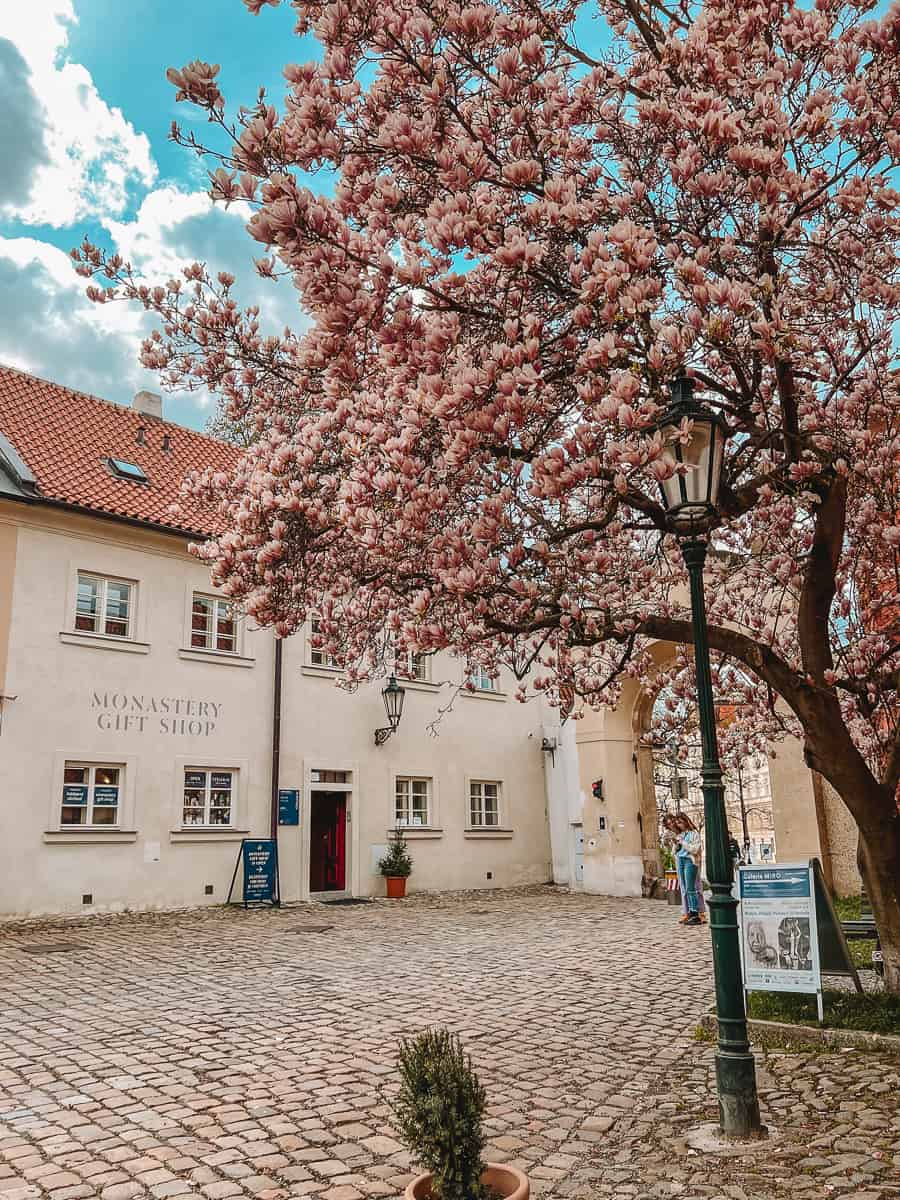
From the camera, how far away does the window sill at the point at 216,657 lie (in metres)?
16.8

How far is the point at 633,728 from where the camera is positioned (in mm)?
21453

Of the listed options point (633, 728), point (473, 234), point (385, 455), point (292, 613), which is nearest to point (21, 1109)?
point (292, 613)

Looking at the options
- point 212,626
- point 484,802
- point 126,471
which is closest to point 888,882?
point 212,626

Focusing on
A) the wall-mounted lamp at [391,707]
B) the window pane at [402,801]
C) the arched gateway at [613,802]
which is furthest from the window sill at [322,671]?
the arched gateway at [613,802]

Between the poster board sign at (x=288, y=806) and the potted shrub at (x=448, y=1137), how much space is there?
46.6 ft

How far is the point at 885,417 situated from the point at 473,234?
12.7 ft

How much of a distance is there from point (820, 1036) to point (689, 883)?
8.20m

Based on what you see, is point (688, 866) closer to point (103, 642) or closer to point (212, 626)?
point (212, 626)

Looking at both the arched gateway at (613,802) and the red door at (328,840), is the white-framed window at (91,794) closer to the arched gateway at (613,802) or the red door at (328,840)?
the red door at (328,840)

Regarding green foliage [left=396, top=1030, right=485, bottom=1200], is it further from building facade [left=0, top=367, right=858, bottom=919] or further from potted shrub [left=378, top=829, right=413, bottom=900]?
potted shrub [left=378, top=829, right=413, bottom=900]

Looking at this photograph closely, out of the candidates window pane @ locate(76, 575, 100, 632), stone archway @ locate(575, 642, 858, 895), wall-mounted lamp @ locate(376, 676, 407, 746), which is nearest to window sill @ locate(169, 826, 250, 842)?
wall-mounted lamp @ locate(376, 676, 407, 746)

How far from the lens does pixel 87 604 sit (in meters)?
15.6

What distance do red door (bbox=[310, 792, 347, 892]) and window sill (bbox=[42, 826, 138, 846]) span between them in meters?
4.25

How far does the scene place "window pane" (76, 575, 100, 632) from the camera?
15516 millimetres
